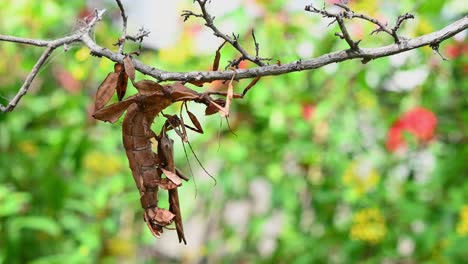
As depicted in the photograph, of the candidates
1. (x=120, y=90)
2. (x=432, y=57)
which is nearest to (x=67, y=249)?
(x=432, y=57)

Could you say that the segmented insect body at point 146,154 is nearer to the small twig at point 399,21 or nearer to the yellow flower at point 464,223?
the small twig at point 399,21

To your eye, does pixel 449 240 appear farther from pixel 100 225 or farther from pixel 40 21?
pixel 40 21

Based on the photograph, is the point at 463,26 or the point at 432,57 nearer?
the point at 463,26

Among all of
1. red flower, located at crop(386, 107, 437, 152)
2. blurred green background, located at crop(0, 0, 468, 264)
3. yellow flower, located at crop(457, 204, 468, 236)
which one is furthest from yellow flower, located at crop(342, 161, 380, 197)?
yellow flower, located at crop(457, 204, 468, 236)

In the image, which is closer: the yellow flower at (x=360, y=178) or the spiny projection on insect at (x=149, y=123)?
the spiny projection on insect at (x=149, y=123)

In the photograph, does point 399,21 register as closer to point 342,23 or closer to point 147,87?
point 342,23

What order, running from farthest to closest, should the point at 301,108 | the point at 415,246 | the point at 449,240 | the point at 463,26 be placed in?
the point at 301,108 < the point at 415,246 < the point at 449,240 < the point at 463,26

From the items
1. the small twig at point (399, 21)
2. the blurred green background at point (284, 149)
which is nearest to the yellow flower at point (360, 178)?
the blurred green background at point (284, 149)
